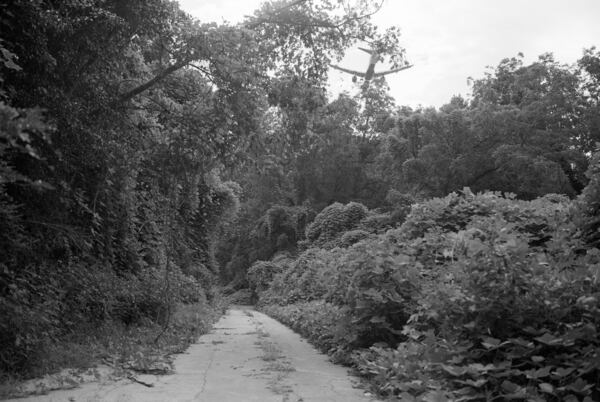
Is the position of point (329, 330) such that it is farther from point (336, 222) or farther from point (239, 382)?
point (336, 222)

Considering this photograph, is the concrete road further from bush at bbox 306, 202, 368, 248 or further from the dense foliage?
bush at bbox 306, 202, 368, 248

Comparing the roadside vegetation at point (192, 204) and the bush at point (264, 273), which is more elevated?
the roadside vegetation at point (192, 204)

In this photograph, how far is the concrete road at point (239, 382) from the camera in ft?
15.4

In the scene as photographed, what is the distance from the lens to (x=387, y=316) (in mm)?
6113

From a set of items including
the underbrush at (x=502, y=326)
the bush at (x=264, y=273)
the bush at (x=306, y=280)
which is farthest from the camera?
the bush at (x=264, y=273)

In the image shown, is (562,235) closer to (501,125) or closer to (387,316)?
(387,316)

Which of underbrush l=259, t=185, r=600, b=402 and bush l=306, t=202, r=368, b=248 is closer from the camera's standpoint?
underbrush l=259, t=185, r=600, b=402

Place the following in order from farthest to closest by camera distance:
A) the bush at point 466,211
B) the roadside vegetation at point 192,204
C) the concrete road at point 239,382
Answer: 1. the bush at point 466,211
2. the concrete road at point 239,382
3. the roadside vegetation at point 192,204

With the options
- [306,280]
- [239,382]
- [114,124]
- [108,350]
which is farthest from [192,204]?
[239,382]

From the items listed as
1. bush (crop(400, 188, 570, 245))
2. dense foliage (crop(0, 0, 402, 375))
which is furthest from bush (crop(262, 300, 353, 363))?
dense foliage (crop(0, 0, 402, 375))

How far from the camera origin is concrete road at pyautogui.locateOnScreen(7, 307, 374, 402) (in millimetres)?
4699

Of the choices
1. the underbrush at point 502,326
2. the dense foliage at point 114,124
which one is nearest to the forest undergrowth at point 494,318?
the underbrush at point 502,326

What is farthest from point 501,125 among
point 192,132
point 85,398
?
point 85,398

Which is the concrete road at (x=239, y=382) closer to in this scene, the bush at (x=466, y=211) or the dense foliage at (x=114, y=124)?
the dense foliage at (x=114, y=124)
